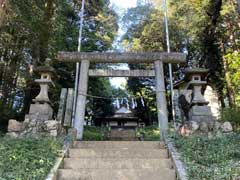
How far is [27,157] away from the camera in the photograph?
4555mm

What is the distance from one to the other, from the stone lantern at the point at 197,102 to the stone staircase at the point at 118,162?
6.12 ft

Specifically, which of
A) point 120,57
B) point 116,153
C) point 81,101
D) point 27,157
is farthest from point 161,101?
point 27,157

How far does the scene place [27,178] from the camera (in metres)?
3.94

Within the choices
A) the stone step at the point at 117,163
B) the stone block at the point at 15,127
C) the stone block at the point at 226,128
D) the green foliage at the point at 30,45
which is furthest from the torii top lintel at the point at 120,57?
the stone step at the point at 117,163

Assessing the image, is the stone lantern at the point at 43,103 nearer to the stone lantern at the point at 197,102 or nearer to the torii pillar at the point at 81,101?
the torii pillar at the point at 81,101

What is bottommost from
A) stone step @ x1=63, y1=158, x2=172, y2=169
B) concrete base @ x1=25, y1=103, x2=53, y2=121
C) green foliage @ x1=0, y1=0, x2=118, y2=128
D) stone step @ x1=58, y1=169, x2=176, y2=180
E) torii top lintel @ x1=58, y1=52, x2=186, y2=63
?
stone step @ x1=58, y1=169, x2=176, y2=180

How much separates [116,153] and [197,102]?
3098 mm

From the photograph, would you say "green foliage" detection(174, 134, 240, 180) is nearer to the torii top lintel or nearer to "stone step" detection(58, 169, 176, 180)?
"stone step" detection(58, 169, 176, 180)

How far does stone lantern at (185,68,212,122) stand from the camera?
7.42 meters

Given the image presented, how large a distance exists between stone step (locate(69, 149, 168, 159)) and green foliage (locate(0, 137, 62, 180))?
1.32 feet

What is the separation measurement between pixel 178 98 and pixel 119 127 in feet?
35.2

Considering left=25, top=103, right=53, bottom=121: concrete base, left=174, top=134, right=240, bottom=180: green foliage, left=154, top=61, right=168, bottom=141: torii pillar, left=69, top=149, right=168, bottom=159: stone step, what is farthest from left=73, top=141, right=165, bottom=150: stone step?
left=25, top=103, right=53, bottom=121: concrete base

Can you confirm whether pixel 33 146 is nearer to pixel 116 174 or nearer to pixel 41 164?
pixel 41 164

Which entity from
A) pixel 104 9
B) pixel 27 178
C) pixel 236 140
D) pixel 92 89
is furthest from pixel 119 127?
pixel 27 178
